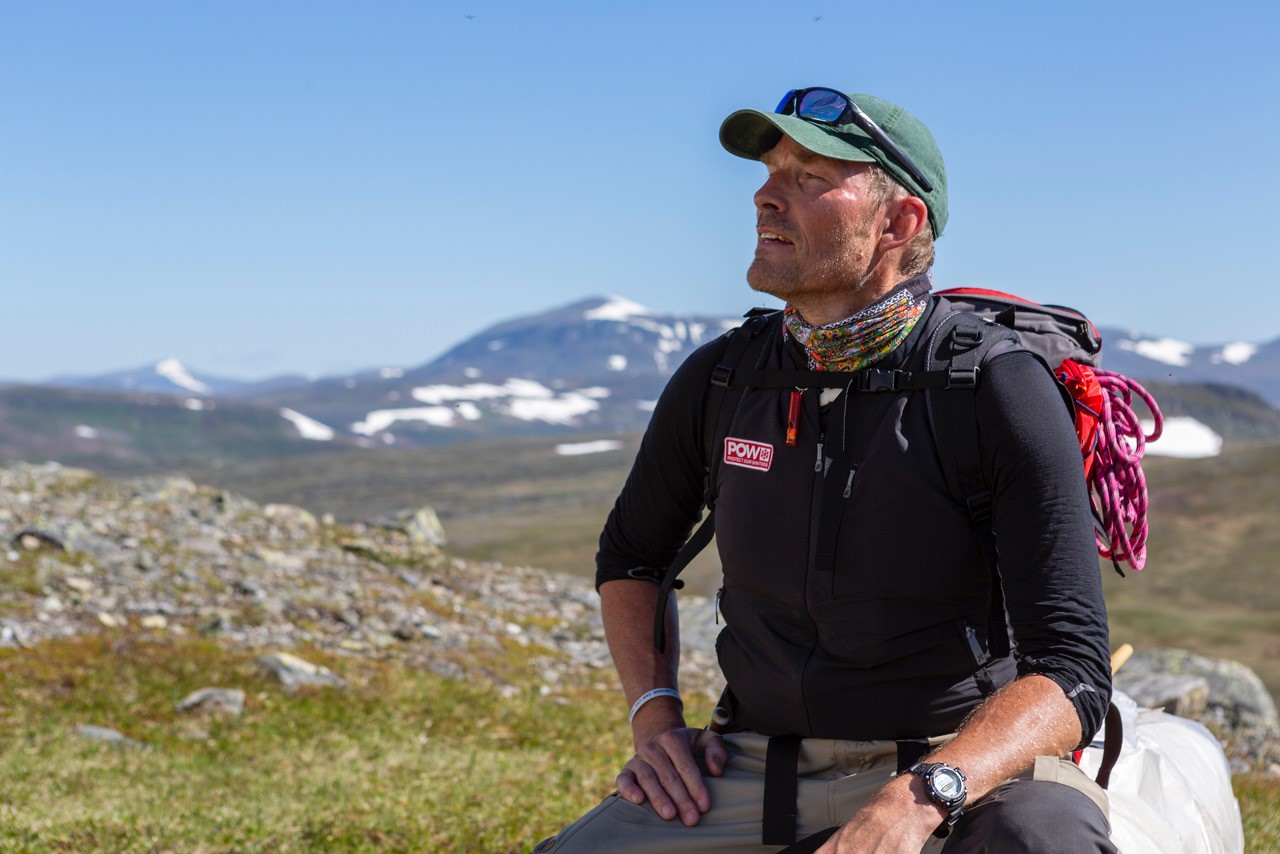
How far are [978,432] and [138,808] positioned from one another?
6744mm

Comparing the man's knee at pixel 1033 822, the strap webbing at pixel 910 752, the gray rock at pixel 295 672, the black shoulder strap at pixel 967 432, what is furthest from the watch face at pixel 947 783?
the gray rock at pixel 295 672

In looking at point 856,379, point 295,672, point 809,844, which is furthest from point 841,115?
point 295,672

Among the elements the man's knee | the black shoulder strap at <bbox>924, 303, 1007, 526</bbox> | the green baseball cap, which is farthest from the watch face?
the green baseball cap

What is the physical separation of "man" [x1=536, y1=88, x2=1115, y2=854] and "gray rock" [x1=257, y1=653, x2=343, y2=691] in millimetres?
8889

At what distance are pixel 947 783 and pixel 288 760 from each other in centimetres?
773

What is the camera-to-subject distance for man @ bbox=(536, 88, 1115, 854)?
11.7ft

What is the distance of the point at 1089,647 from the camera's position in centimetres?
362

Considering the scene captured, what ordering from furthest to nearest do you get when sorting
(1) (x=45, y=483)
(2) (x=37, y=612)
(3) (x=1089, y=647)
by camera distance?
(1) (x=45, y=483) → (2) (x=37, y=612) → (3) (x=1089, y=647)

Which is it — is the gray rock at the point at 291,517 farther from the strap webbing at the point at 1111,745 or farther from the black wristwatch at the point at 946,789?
the black wristwatch at the point at 946,789

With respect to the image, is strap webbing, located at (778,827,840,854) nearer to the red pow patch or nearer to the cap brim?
the red pow patch

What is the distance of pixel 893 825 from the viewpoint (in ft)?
11.2

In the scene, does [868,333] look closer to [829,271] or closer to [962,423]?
[829,271]

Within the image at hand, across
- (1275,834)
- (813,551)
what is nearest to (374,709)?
(1275,834)

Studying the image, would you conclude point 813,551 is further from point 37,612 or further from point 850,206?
point 37,612
